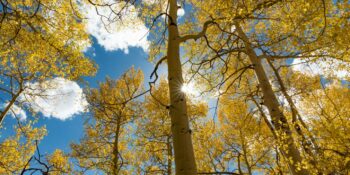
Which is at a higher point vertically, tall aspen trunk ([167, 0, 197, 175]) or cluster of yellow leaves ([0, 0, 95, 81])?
cluster of yellow leaves ([0, 0, 95, 81])

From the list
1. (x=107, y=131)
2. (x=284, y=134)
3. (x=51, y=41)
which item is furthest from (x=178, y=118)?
(x=107, y=131)

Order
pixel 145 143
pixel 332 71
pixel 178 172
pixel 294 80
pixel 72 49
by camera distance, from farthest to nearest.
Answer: pixel 294 80, pixel 145 143, pixel 72 49, pixel 332 71, pixel 178 172

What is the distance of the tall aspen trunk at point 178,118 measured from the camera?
5.63 feet

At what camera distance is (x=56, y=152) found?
14484mm

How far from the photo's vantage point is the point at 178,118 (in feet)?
6.48

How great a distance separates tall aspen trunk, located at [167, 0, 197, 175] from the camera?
172 cm

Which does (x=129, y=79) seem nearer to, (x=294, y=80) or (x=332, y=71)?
(x=294, y=80)

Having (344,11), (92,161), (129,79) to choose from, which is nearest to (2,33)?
(92,161)

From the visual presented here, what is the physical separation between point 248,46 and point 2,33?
18.6ft

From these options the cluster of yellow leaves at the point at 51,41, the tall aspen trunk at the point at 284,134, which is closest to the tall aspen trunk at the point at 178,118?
the tall aspen trunk at the point at 284,134

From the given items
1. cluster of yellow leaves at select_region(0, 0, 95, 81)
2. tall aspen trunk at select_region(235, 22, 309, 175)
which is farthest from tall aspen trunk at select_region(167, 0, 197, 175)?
cluster of yellow leaves at select_region(0, 0, 95, 81)

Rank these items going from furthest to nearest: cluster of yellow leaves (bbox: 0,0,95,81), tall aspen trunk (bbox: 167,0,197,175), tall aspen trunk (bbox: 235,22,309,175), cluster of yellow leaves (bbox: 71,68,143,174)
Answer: cluster of yellow leaves (bbox: 71,68,143,174) < cluster of yellow leaves (bbox: 0,0,95,81) < tall aspen trunk (bbox: 235,22,309,175) < tall aspen trunk (bbox: 167,0,197,175)

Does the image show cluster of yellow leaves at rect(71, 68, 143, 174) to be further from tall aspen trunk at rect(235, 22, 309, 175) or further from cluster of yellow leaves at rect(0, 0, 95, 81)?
tall aspen trunk at rect(235, 22, 309, 175)

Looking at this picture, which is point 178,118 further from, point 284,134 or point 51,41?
point 51,41
